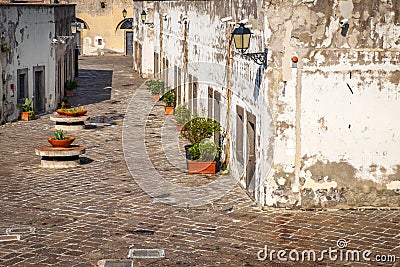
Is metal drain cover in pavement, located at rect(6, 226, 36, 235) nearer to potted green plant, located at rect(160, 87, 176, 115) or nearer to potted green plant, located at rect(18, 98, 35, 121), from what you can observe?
potted green plant, located at rect(18, 98, 35, 121)

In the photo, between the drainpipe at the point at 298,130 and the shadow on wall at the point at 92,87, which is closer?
the drainpipe at the point at 298,130

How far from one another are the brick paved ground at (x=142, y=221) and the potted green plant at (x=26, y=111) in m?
4.78

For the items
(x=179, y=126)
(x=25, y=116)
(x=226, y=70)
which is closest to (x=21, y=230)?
(x=226, y=70)

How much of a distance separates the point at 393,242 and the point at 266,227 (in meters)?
1.92

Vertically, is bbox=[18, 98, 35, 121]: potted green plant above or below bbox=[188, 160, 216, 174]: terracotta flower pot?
above

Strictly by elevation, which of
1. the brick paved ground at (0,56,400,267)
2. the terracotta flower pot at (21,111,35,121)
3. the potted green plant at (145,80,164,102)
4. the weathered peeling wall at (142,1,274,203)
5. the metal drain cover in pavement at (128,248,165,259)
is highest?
the weathered peeling wall at (142,1,274,203)

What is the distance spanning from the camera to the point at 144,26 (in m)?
35.9

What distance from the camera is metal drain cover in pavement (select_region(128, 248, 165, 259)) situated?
407 inches

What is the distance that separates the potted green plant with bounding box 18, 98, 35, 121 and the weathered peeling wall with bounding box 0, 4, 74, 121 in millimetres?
170

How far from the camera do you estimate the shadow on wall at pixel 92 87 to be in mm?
28328

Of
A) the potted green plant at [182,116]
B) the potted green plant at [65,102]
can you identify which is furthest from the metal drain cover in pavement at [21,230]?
the potted green plant at [65,102]

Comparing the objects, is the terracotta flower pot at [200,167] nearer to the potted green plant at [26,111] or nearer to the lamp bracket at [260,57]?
the lamp bracket at [260,57]

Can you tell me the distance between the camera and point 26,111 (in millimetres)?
23250

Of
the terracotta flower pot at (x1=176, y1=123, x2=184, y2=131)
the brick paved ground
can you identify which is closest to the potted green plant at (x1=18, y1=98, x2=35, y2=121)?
the terracotta flower pot at (x1=176, y1=123, x2=184, y2=131)
